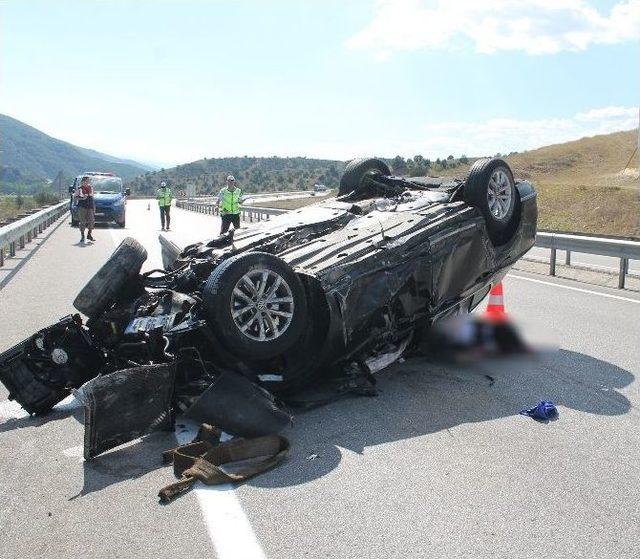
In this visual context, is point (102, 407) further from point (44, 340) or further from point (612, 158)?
point (612, 158)

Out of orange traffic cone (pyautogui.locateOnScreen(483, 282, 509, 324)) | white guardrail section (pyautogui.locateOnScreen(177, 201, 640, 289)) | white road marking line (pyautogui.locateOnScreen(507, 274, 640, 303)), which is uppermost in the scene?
orange traffic cone (pyautogui.locateOnScreen(483, 282, 509, 324))

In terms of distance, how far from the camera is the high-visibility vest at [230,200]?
64.3ft

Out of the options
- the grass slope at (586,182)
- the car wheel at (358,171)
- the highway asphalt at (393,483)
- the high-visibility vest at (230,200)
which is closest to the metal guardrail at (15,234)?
the high-visibility vest at (230,200)

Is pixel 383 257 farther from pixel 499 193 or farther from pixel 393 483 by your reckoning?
pixel 393 483

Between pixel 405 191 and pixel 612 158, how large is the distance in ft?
182

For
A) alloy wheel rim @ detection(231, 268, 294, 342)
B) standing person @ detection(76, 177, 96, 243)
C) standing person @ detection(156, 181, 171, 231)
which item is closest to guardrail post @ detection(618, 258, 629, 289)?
alloy wheel rim @ detection(231, 268, 294, 342)

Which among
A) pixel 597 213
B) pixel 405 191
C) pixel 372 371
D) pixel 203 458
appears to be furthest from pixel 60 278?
pixel 597 213

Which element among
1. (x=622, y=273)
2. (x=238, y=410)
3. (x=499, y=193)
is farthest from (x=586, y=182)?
(x=238, y=410)

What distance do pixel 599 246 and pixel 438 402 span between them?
7.66m

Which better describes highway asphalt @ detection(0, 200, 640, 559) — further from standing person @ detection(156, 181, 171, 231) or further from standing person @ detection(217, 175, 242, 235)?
standing person @ detection(156, 181, 171, 231)

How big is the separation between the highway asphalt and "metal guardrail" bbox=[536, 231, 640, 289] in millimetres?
5509

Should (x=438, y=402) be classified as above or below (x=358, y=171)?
below

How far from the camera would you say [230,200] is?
1969cm

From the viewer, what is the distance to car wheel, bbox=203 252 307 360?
480cm
